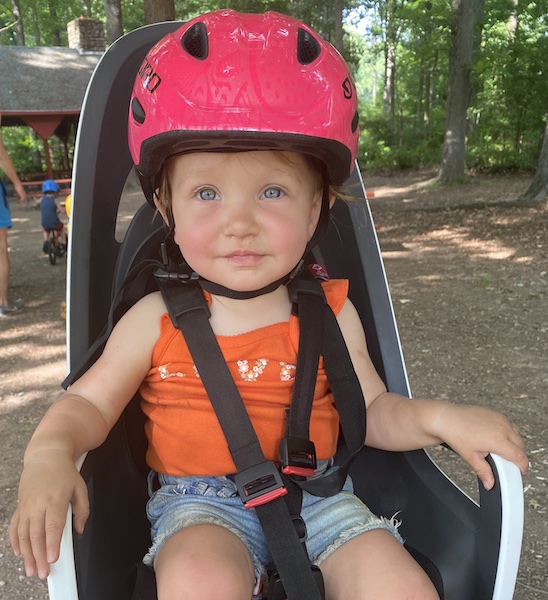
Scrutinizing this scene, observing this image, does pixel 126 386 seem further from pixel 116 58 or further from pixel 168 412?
pixel 116 58

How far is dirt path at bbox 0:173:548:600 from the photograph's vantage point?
245 cm

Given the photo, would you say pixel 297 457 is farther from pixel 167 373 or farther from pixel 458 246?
pixel 458 246

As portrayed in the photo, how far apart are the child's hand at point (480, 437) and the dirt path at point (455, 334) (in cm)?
95

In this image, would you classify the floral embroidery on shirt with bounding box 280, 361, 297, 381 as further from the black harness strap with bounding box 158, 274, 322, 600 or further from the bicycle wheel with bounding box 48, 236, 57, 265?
the bicycle wheel with bounding box 48, 236, 57, 265

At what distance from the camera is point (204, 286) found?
4.80ft

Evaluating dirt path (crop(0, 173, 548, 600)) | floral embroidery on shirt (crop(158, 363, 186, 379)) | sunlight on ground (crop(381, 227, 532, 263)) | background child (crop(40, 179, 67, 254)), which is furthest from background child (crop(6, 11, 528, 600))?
background child (crop(40, 179, 67, 254))

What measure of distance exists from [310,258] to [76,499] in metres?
0.99

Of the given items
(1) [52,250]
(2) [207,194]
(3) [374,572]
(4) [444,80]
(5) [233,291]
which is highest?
(4) [444,80]

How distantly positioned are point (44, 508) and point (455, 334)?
3300 mm

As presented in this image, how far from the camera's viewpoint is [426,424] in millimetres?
1377

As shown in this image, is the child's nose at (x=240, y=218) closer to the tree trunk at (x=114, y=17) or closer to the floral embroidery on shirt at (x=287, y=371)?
the floral embroidery on shirt at (x=287, y=371)

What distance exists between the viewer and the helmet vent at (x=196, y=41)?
4.42 feet

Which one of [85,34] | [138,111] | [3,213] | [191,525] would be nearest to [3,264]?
[3,213]

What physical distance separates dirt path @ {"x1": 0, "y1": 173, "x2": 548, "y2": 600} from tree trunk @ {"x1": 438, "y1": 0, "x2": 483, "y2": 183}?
192 inches
